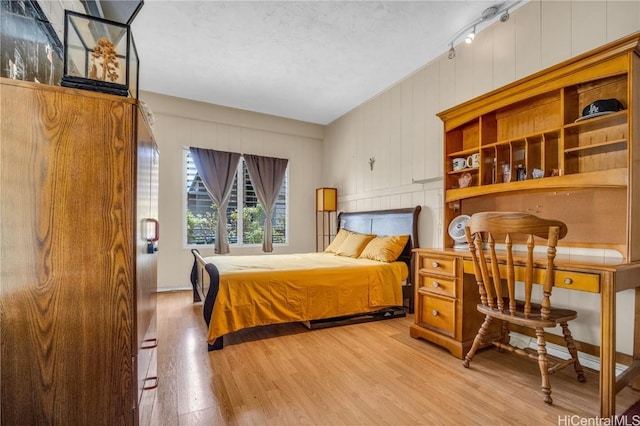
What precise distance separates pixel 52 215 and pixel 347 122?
15.2ft

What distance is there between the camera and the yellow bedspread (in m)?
2.54

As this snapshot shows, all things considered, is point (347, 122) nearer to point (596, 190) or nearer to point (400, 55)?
point (400, 55)

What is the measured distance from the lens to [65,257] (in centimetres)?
110

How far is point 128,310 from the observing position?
1197mm

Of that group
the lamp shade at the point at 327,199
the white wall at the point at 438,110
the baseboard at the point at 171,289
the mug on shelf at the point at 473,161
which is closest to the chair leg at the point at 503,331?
the white wall at the point at 438,110

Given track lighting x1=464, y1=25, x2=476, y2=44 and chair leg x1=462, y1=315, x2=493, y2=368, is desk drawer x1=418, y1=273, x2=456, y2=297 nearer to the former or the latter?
chair leg x1=462, y1=315, x2=493, y2=368

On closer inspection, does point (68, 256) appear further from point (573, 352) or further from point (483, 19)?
point (483, 19)

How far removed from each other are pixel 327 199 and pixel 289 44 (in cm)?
263

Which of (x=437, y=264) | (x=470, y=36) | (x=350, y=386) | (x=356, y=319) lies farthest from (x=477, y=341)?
(x=470, y=36)

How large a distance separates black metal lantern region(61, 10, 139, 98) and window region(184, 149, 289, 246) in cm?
329

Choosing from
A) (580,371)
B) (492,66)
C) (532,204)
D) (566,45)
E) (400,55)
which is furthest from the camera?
(400,55)

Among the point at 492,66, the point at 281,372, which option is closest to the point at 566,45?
the point at 492,66

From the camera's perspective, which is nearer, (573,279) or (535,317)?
(573,279)

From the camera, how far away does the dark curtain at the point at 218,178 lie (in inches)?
188
